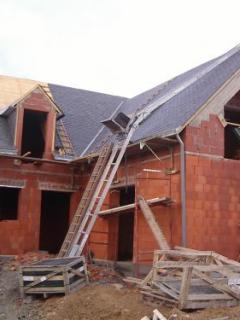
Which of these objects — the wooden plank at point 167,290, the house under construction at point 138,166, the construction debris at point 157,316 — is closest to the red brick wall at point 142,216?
the house under construction at point 138,166

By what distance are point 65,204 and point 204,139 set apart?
8.86m

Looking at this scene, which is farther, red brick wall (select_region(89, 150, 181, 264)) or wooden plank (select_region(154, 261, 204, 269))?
red brick wall (select_region(89, 150, 181, 264))

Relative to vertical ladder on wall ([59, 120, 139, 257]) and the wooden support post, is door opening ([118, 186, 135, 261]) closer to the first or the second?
vertical ladder on wall ([59, 120, 139, 257])

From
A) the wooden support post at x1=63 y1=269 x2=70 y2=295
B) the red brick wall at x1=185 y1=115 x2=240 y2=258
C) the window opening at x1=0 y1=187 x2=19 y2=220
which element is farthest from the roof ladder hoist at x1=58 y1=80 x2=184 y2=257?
the window opening at x1=0 y1=187 x2=19 y2=220

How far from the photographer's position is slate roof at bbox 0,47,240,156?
13.7 metres

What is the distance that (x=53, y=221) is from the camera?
2027 centimetres

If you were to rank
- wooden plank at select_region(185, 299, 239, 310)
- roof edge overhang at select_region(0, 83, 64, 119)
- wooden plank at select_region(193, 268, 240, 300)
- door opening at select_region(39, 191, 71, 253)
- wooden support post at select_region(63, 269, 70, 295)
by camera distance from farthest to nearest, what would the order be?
1. door opening at select_region(39, 191, 71, 253)
2. roof edge overhang at select_region(0, 83, 64, 119)
3. wooden support post at select_region(63, 269, 70, 295)
4. wooden plank at select_region(193, 268, 240, 300)
5. wooden plank at select_region(185, 299, 239, 310)

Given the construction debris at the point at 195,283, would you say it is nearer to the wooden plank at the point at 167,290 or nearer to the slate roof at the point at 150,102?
the wooden plank at the point at 167,290

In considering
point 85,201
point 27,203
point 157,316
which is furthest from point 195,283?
point 27,203

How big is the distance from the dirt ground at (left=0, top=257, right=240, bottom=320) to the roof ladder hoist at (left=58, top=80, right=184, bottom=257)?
3.62 ft

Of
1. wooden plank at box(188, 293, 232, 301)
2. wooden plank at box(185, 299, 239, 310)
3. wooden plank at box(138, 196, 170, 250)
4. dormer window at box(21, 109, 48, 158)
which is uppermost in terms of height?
dormer window at box(21, 109, 48, 158)

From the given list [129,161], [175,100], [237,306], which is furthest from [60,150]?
[237,306]

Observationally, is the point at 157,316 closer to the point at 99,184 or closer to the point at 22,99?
the point at 99,184

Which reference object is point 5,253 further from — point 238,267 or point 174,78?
point 174,78
